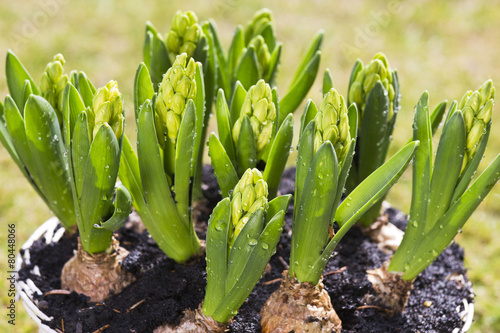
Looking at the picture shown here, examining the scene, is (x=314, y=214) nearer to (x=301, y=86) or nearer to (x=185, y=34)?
(x=301, y=86)

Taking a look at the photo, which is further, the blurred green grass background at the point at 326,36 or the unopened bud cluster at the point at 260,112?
the blurred green grass background at the point at 326,36

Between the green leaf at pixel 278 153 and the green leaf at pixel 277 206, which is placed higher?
the green leaf at pixel 278 153

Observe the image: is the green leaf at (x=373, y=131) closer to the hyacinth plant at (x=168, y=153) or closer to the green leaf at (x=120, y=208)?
the hyacinth plant at (x=168, y=153)

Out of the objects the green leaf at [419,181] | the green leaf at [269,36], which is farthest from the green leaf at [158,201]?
the green leaf at [269,36]

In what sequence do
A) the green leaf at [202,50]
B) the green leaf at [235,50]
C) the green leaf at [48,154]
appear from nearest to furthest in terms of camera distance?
the green leaf at [48,154]
the green leaf at [202,50]
the green leaf at [235,50]

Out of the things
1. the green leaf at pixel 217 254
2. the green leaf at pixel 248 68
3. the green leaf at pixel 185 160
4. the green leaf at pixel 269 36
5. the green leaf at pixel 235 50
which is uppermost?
the green leaf at pixel 269 36

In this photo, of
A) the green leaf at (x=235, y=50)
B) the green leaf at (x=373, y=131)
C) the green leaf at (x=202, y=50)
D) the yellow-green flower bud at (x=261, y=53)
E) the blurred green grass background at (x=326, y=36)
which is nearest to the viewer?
the green leaf at (x=373, y=131)
